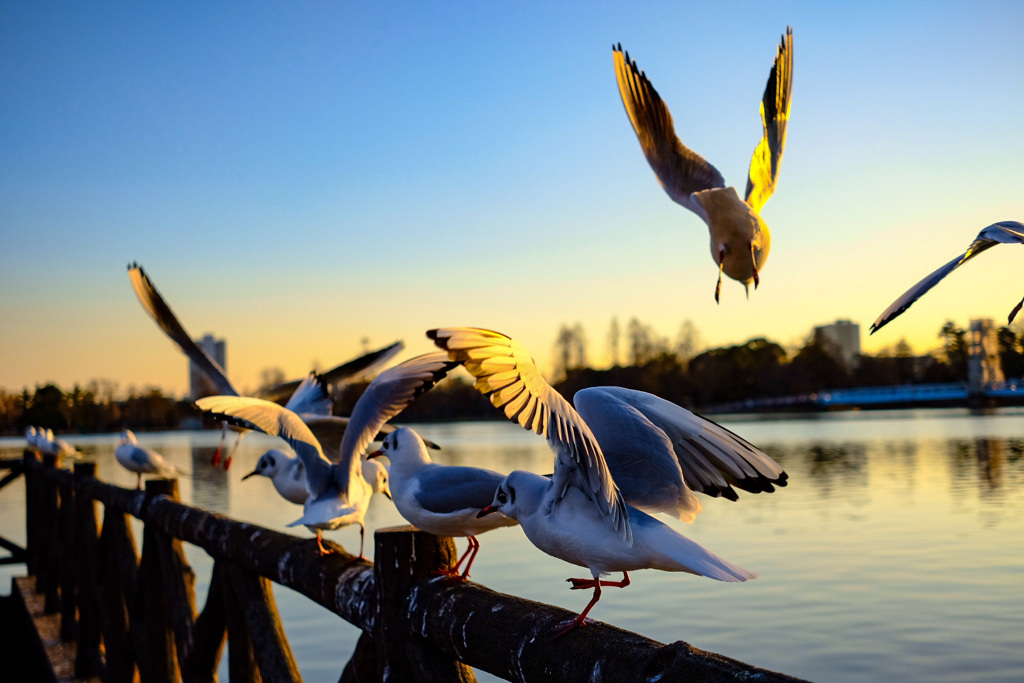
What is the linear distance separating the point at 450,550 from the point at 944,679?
6.94 meters

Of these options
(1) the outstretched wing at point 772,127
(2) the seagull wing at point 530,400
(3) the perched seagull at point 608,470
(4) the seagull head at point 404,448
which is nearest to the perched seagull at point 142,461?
(4) the seagull head at point 404,448

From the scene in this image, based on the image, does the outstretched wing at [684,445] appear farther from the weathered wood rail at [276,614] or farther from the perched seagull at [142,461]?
the perched seagull at [142,461]

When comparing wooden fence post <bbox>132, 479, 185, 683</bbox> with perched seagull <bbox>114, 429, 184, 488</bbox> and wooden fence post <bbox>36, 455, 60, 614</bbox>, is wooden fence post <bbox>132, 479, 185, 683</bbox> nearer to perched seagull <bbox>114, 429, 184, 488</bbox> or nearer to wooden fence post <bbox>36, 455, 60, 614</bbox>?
wooden fence post <bbox>36, 455, 60, 614</bbox>

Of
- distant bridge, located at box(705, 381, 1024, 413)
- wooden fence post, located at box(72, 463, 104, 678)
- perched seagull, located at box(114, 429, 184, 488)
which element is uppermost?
perched seagull, located at box(114, 429, 184, 488)

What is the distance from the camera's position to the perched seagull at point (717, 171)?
2.96 m

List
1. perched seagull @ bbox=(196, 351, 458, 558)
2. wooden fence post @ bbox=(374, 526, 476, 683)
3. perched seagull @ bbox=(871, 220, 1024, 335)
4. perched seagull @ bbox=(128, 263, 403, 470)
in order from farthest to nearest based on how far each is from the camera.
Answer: perched seagull @ bbox=(128, 263, 403, 470) → perched seagull @ bbox=(196, 351, 458, 558) → wooden fence post @ bbox=(374, 526, 476, 683) → perched seagull @ bbox=(871, 220, 1024, 335)

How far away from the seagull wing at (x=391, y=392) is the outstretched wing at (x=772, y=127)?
1293 mm

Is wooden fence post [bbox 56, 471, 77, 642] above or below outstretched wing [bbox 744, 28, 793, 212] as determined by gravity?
below

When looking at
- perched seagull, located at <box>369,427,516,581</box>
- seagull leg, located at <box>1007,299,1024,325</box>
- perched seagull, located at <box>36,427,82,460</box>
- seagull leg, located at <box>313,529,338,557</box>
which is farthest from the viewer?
perched seagull, located at <box>36,427,82,460</box>

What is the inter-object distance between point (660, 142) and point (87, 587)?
5505mm

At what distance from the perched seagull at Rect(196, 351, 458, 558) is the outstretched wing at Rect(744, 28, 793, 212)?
1.34 meters

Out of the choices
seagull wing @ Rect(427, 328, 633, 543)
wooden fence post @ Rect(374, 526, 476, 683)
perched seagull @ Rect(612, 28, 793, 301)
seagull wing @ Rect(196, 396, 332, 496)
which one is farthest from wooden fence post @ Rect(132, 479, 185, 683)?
seagull wing @ Rect(427, 328, 633, 543)

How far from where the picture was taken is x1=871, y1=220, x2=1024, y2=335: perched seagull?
6.88ft

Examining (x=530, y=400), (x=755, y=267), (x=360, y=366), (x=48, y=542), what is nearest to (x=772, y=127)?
(x=755, y=267)
